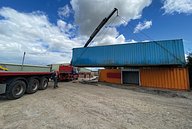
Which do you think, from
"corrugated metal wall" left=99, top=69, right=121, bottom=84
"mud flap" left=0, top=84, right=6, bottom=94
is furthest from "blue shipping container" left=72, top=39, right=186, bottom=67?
"mud flap" left=0, top=84, right=6, bottom=94

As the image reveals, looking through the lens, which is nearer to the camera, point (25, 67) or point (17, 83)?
point (17, 83)

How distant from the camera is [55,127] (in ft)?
13.0

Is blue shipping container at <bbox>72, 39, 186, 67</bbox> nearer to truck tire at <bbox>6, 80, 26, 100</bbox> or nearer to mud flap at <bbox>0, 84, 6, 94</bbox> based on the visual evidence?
truck tire at <bbox>6, 80, 26, 100</bbox>

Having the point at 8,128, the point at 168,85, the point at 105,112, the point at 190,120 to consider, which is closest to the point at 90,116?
the point at 105,112

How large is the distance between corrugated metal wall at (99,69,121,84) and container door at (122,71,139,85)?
0.76m

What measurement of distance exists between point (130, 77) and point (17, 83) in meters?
12.8

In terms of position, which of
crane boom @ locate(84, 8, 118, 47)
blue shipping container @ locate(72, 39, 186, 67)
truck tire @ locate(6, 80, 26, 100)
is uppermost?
crane boom @ locate(84, 8, 118, 47)

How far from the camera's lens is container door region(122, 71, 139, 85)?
1623cm

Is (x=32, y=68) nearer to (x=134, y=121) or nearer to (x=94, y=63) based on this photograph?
(x=134, y=121)

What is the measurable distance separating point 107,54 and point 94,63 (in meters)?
2.10


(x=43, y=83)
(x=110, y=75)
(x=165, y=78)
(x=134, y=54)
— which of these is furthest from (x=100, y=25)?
(x=43, y=83)

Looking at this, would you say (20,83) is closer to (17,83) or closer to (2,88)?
(17,83)

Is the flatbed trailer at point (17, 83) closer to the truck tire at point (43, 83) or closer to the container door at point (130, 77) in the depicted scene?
the truck tire at point (43, 83)

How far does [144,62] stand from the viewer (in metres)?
13.8
